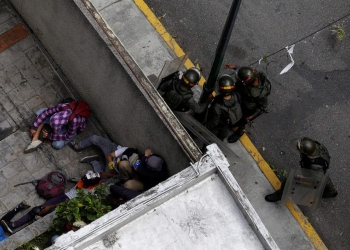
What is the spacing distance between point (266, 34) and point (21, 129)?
4751 millimetres

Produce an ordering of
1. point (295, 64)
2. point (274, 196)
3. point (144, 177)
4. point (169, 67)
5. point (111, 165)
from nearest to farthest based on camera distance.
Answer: point (144, 177), point (111, 165), point (169, 67), point (274, 196), point (295, 64)

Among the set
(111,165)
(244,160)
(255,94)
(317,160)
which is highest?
(111,165)

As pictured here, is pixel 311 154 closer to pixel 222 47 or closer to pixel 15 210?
pixel 222 47

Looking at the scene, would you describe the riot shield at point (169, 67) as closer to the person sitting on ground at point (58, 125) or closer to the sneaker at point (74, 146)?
the person sitting on ground at point (58, 125)

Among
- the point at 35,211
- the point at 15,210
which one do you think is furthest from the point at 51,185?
the point at 15,210

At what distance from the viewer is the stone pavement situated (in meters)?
8.32

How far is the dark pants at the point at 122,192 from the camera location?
697 centimetres

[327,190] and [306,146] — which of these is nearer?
[306,146]

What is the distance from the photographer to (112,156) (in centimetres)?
805

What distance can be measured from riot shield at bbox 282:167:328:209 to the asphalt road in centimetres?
73

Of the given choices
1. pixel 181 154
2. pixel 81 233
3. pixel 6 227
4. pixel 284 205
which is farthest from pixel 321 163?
pixel 6 227

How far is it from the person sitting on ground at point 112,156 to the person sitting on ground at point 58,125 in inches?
7.8

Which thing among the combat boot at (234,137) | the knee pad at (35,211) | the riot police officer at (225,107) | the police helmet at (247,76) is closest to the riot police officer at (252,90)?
the police helmet at (247,76)

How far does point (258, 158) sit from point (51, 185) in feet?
11.5
